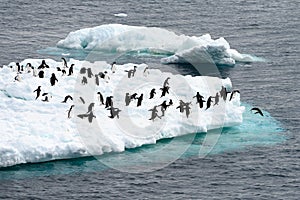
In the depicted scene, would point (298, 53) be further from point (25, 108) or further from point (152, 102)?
point (25, 108)

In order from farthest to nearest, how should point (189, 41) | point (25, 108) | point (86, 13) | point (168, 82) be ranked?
1. point (86, 13)
2. point (189, 41)
3. point (168, 82)
4. point (25, 108)

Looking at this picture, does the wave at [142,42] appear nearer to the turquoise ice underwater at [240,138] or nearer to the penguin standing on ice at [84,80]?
the penguin standing on ice at [84,80]

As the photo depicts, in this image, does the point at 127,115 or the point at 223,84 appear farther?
the point at 223,84

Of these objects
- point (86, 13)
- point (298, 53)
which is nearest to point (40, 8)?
point (86, 13)

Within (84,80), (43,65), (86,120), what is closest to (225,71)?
(84,80)

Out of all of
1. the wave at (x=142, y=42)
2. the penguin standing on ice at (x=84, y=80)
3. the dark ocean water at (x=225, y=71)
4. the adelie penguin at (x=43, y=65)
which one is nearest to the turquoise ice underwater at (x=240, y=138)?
the dark ocean water at (x=225, y=71)

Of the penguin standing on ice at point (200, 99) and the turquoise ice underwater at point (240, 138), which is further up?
the penguin standing on ice at point (200, 99)

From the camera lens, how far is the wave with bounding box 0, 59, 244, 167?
5406 centimetres

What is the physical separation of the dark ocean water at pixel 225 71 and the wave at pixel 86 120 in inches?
49.8

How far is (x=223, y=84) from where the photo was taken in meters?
68.2

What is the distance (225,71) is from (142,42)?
9591 millimetres

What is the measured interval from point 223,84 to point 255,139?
10.4 metres

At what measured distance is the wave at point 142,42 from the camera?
3147 inches

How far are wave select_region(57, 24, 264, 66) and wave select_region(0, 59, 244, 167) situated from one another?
11.0 metres
